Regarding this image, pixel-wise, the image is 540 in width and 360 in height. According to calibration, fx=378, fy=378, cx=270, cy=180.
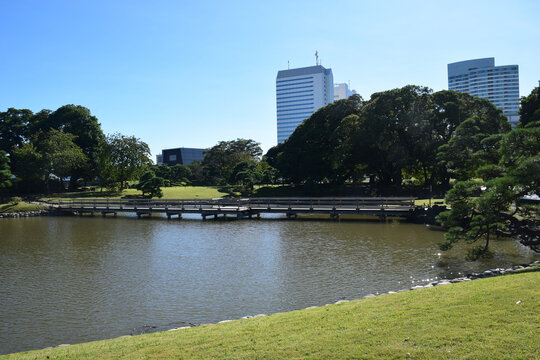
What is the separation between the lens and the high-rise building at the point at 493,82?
182 meters

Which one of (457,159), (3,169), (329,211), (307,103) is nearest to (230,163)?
(3,169)

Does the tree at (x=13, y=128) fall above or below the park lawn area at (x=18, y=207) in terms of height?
above

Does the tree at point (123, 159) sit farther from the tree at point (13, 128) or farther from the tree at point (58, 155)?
the tree at point (13, 128)

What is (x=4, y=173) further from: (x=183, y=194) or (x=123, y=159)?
(x=183, y=194)

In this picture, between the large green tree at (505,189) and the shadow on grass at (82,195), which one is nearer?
the large green tree at (505,189)

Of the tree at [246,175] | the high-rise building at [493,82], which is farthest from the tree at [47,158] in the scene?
the high-rise building at [493,82]

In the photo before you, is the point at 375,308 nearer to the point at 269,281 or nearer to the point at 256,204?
the point at 269,281

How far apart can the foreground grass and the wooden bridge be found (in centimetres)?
2242

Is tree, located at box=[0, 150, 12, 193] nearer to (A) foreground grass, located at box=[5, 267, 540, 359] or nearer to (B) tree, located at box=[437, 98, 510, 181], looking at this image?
(A) foreground grass, located at box=[5, 267, 540, 359]

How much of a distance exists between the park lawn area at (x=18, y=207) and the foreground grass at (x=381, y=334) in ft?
136

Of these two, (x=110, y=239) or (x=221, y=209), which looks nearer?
(x=110, y=239)

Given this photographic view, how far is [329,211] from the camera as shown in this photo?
1249 inches

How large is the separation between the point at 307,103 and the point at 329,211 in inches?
5544

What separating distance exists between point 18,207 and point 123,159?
49.3ft
